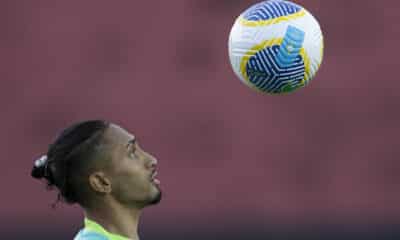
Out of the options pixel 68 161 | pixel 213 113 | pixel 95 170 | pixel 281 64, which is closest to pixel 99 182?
pixel 95 170

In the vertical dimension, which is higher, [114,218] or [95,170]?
[95,170]

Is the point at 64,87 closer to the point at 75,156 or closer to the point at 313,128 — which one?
the point at 313,128

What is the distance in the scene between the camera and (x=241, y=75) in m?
5.83

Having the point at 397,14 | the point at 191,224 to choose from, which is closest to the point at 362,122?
the point at 397,14

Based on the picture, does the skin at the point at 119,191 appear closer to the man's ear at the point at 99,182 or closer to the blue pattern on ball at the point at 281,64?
the man's ear at the point at 99,182

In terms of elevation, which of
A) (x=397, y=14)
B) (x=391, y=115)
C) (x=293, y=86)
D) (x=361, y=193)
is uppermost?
(x=397, y=14)

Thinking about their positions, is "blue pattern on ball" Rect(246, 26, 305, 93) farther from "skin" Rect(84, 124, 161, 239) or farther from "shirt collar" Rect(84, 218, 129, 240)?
"shirt collar" Rect(84, 218, 129, 240)

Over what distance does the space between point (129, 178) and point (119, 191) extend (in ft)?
0.24

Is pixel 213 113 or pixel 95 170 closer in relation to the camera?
pixel 95 170

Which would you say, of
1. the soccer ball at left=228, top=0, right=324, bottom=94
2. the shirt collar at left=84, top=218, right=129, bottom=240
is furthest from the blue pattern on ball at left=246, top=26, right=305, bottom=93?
the shirt collar at left=84, top=218, right=129, bottom=240

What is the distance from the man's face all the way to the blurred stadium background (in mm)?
5193

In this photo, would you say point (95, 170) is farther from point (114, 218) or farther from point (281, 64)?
point (281, 64)

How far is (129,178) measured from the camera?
196 inches

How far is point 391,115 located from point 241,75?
4.76 m
